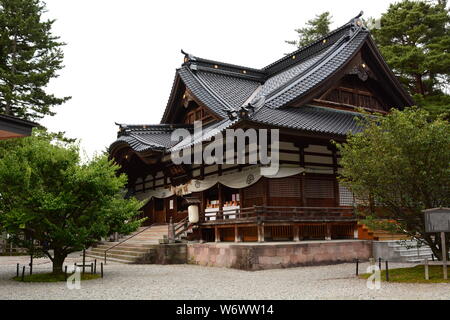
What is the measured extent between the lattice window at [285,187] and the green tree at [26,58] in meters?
18.8

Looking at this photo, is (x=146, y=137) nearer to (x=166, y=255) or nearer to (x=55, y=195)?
(x=166, y=255)

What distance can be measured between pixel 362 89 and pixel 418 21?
1085 centimetres

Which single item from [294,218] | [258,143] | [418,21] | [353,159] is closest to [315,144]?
[258,143]

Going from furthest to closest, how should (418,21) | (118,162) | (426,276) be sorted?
(418,21) → (118,162) → (426,276)

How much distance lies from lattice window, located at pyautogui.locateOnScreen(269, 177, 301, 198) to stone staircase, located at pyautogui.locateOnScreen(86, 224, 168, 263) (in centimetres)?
556

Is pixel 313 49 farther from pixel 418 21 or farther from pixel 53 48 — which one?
pixel 53 48

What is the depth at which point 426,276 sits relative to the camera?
422 inches

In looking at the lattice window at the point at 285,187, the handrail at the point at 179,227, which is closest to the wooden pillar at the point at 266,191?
the lattice window at the point at 285,187

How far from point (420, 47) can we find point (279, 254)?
20581 mm

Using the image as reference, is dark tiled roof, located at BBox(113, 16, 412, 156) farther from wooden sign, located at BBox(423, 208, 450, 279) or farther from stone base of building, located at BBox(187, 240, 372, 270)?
wooden sign, located at BBox(423, 208, 450, 279)

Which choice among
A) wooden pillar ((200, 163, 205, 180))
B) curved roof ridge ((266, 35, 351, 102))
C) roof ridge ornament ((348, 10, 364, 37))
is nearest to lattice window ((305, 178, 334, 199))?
curved roof ridge ((266, 35, 351, 102))

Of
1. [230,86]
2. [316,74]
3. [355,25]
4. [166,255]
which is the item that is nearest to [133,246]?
[166,255]

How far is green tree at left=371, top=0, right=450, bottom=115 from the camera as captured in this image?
27219mm

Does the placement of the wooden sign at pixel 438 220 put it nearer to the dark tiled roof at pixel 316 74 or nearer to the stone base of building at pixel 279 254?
the stone base of building at pixel 279 254
